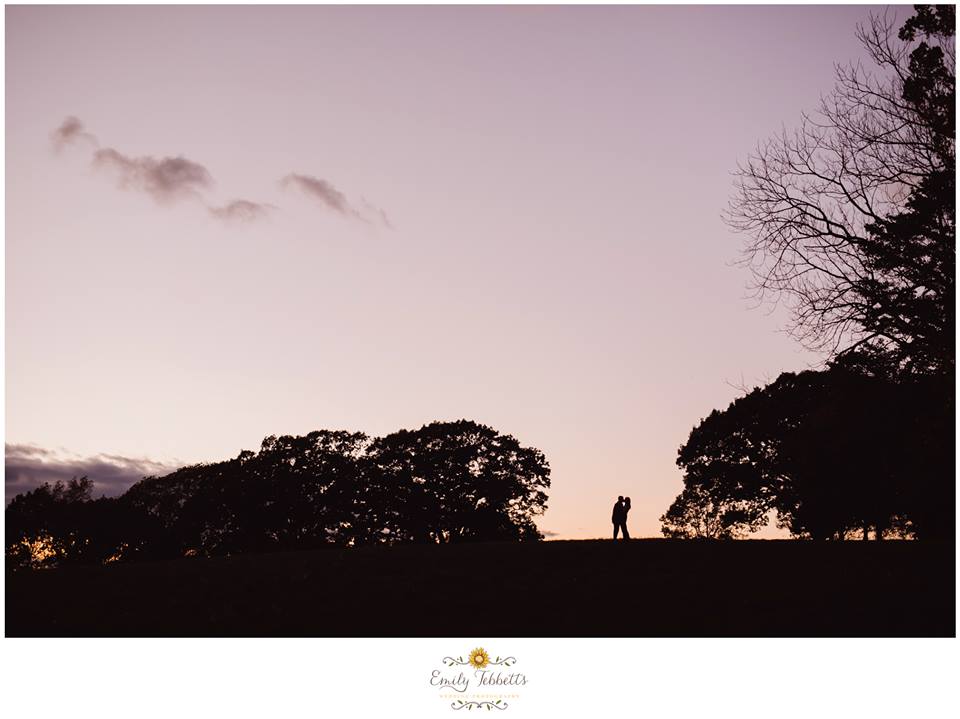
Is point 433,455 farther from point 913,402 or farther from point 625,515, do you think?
point 913,402

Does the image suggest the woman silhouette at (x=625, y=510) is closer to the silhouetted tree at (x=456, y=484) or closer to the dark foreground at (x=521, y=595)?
the dark foreground at (x=521, y=595)

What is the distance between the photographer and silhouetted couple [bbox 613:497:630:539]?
27584 millimetres

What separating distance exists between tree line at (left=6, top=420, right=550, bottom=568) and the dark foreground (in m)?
40.9

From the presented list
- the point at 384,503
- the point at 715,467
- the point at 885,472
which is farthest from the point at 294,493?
the point at 885,472

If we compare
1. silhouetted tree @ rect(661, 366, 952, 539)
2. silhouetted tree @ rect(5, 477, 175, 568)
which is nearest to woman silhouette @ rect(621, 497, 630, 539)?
silhouetted tree @ rect(661, 366, 952, 539)

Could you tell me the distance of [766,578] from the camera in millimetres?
17781

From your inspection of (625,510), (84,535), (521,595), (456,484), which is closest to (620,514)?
(625,510)
